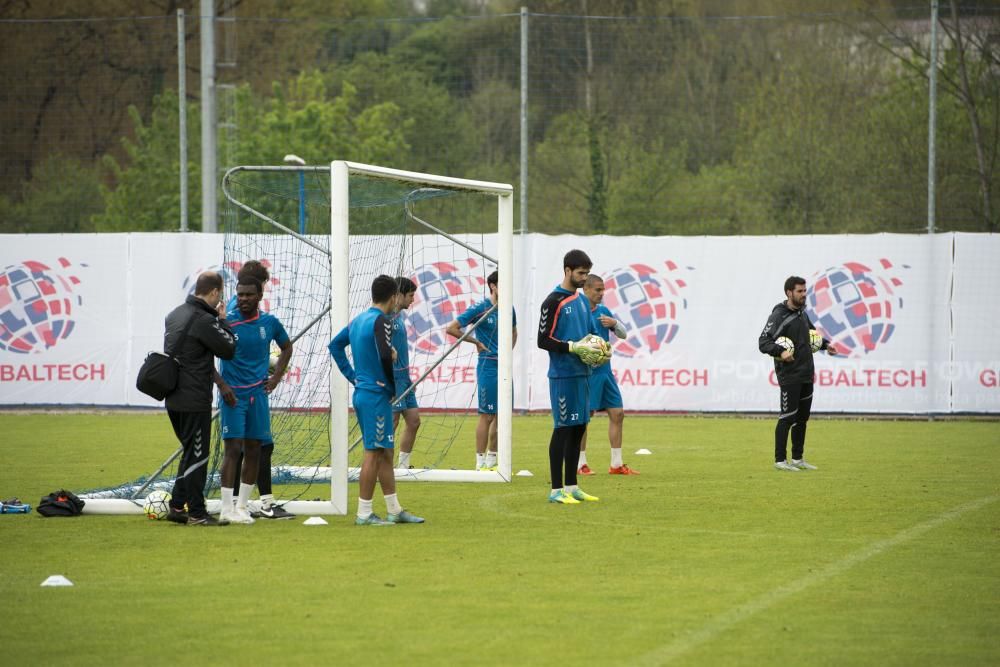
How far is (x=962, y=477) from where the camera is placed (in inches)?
564

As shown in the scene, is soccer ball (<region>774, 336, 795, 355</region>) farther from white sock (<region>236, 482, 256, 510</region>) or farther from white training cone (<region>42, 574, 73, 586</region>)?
white training cone (<region>42, 574, 73, 586</region>)

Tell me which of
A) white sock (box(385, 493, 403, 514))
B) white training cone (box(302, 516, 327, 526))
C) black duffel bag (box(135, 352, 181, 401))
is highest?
black duffel bag (box(135, 352, 181, 401))

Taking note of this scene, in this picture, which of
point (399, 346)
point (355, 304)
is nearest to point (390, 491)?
point (399, 346)

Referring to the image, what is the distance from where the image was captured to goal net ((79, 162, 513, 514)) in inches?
459

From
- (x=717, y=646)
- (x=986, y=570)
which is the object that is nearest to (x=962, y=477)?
(x=986, y=570)

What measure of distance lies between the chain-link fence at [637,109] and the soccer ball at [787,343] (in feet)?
26.3

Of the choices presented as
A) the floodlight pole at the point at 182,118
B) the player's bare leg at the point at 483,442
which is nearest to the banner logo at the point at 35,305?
the floodlight pole at the point at 182,118

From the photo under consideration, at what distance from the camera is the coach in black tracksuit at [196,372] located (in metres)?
10.7

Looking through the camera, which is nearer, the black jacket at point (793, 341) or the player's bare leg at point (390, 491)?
the player's bare leg at point (390, 491)

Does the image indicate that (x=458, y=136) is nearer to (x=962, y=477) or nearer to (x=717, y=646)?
(x=962, y=477)

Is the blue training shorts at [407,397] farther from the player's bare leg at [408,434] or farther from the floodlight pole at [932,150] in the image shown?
the floodlight pole at [932,150]

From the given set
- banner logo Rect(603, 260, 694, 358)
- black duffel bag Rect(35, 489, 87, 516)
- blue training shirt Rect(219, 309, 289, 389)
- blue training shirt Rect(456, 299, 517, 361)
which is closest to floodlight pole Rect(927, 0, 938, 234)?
banner logo Rect(603, 260, 694, 358)

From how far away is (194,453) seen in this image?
1094 centimetres

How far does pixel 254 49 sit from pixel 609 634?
98.8 ft
